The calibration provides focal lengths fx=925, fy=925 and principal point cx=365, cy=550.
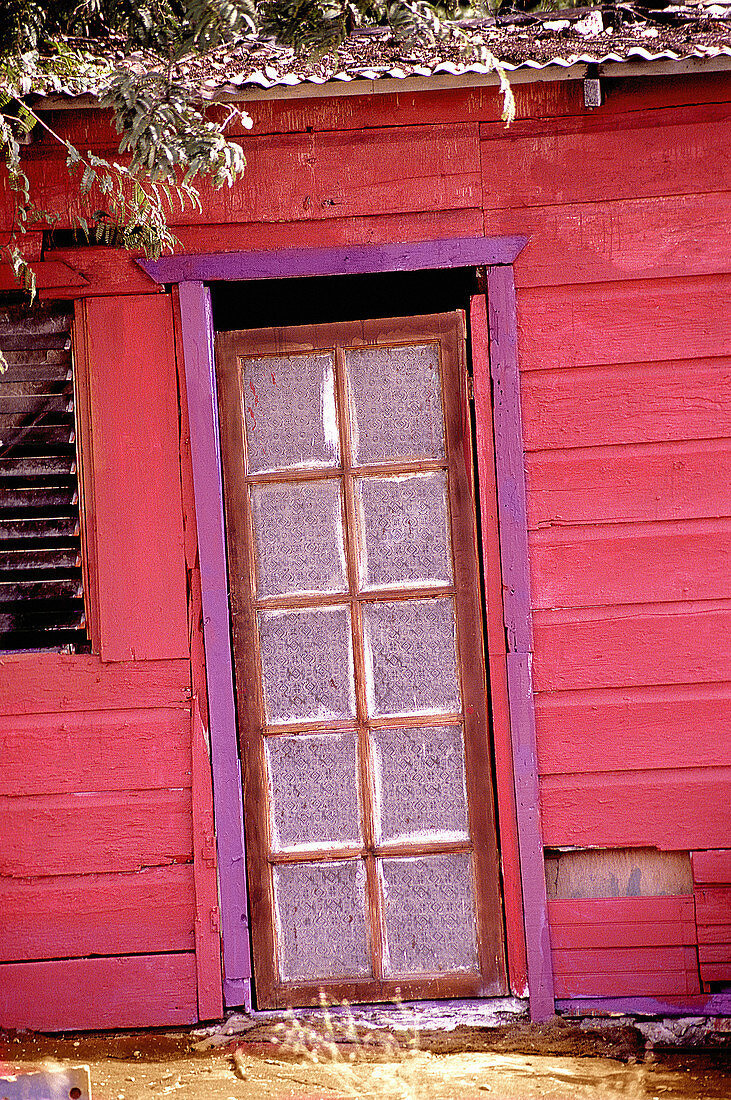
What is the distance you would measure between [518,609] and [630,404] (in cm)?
81

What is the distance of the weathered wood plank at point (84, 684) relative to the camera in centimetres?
326

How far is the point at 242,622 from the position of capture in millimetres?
3354

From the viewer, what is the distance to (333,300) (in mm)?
3508

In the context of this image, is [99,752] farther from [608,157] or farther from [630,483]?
[608,157]

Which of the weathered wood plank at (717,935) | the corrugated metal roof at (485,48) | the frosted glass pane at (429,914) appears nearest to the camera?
the corrugated metal roof at (485,48)

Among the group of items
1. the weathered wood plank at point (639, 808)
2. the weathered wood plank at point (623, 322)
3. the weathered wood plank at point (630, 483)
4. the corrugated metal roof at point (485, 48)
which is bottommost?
the weathered wood plank at point (639, 808)

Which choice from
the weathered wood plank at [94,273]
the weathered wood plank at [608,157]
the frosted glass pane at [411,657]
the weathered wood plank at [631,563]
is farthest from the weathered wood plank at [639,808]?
the weathered wood plank at [94,273]

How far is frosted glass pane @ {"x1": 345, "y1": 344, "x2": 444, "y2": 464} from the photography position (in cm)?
335

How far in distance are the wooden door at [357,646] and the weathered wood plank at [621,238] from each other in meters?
0.37

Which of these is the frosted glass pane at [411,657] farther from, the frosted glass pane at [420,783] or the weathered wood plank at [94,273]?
the weathered wood plank at [94,273]

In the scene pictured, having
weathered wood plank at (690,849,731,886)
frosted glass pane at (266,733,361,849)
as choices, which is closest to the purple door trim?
frosted glass pane at (266,733,361,849)

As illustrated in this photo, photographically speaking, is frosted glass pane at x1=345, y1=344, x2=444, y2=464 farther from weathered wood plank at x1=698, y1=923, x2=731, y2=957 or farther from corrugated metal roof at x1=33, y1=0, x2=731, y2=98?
weathered wood plank at x1=698, y1=923, x2=731, y2=957

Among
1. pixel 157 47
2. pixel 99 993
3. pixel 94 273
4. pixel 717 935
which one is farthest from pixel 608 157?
pixel 99 993

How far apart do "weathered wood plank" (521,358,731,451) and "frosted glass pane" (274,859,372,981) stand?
1.71 m
